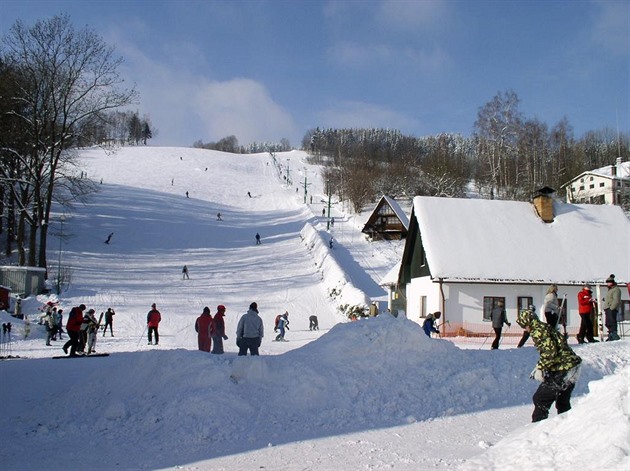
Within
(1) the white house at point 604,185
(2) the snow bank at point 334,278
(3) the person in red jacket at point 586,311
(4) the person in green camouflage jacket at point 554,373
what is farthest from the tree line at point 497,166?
(4) the person in green camouflage jacket at point 554,373

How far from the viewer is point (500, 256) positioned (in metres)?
27.1

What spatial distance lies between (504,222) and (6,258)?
32021 millimetres

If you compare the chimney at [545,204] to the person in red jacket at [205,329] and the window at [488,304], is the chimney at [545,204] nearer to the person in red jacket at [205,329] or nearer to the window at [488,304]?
the window at [488,304]

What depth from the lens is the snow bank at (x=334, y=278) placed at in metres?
28.9

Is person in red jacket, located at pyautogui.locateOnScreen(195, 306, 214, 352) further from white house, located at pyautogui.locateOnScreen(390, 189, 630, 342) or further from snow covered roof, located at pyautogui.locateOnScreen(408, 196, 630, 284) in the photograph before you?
snow covered roof, located at pyautogui.locateOnScreen(408, 196, 630, 284)

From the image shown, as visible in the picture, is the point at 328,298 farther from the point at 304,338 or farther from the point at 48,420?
the point at 48,420

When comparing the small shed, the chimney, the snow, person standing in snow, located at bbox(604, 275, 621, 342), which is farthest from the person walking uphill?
the small shed

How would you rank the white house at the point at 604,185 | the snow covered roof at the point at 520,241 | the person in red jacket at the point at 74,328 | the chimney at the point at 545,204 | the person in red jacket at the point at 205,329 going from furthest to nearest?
the white house at the point at 604,185, the chimney at the point at 545,204, the snow covered roof at the point at 520,241, the person in red jacket at the point at 205,329, the person in red jacket at the point at 74,328

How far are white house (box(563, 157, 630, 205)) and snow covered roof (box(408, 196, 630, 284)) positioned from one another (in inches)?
1379

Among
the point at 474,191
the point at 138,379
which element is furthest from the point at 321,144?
the point at 138,379

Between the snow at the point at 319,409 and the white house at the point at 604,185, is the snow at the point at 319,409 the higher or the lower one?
the lower one

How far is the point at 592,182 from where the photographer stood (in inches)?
2874

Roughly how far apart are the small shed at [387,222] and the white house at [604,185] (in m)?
21.7

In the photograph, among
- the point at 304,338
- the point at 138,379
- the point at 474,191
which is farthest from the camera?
the point at 474,191
